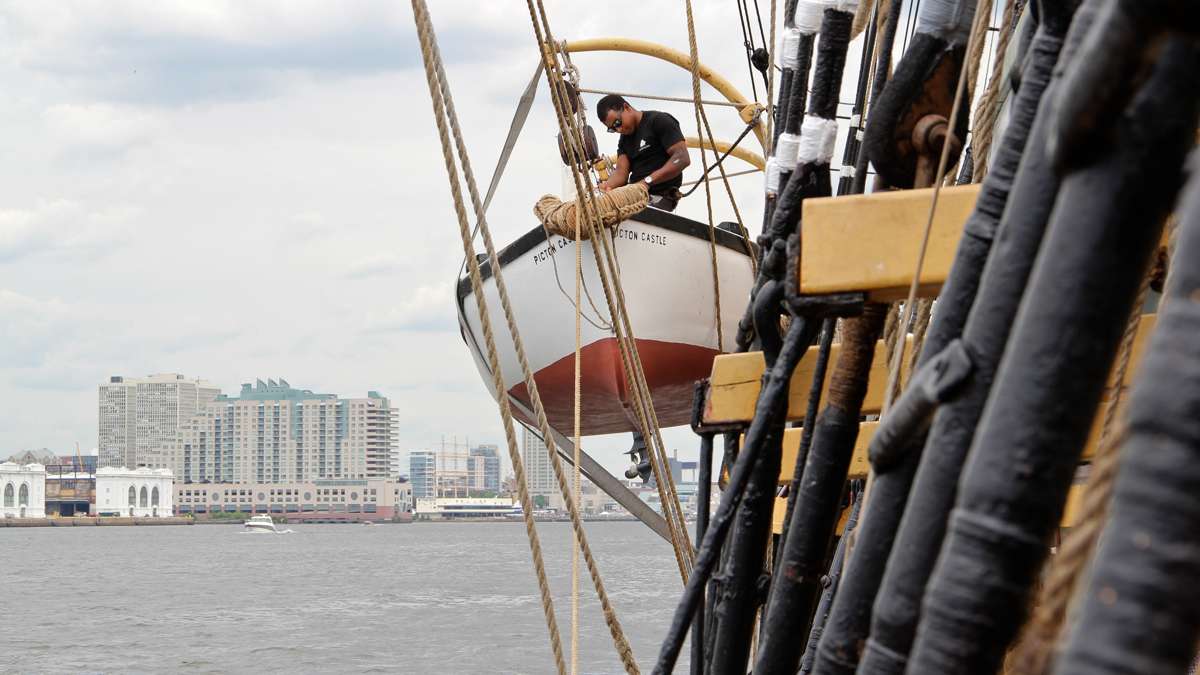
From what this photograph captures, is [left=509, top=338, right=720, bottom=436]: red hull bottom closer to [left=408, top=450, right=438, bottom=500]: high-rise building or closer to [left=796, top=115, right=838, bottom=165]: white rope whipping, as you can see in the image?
[left=796, top=115, right=838, bottom=165]: white rope whipping

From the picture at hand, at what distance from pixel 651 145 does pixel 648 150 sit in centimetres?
8

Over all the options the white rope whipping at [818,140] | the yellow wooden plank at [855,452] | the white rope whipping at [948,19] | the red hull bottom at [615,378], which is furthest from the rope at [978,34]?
the red hull bottom at [615,378]

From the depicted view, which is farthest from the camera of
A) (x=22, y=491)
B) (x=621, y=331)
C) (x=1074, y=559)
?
(x=22, y=491)

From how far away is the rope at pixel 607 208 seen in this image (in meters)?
9.26

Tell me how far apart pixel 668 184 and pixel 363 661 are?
1603 centimetres

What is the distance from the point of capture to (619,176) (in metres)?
9.66

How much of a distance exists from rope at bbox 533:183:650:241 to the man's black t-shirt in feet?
0.76

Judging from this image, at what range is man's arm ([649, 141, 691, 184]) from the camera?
31.1ft

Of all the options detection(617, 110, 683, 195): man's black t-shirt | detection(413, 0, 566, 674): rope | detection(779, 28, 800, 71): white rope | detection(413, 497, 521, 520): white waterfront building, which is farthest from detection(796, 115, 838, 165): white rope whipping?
detection(413, 497, 521, 520): white waterfront building

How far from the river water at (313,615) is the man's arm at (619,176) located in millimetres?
12390

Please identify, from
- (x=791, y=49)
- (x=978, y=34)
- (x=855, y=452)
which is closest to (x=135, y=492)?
(x=855, y=452)

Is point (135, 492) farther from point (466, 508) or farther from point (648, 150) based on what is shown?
point (648, 150)

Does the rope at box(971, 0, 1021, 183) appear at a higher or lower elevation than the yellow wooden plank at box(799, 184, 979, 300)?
higher

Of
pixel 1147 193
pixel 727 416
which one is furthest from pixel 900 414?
pixel 727 416
